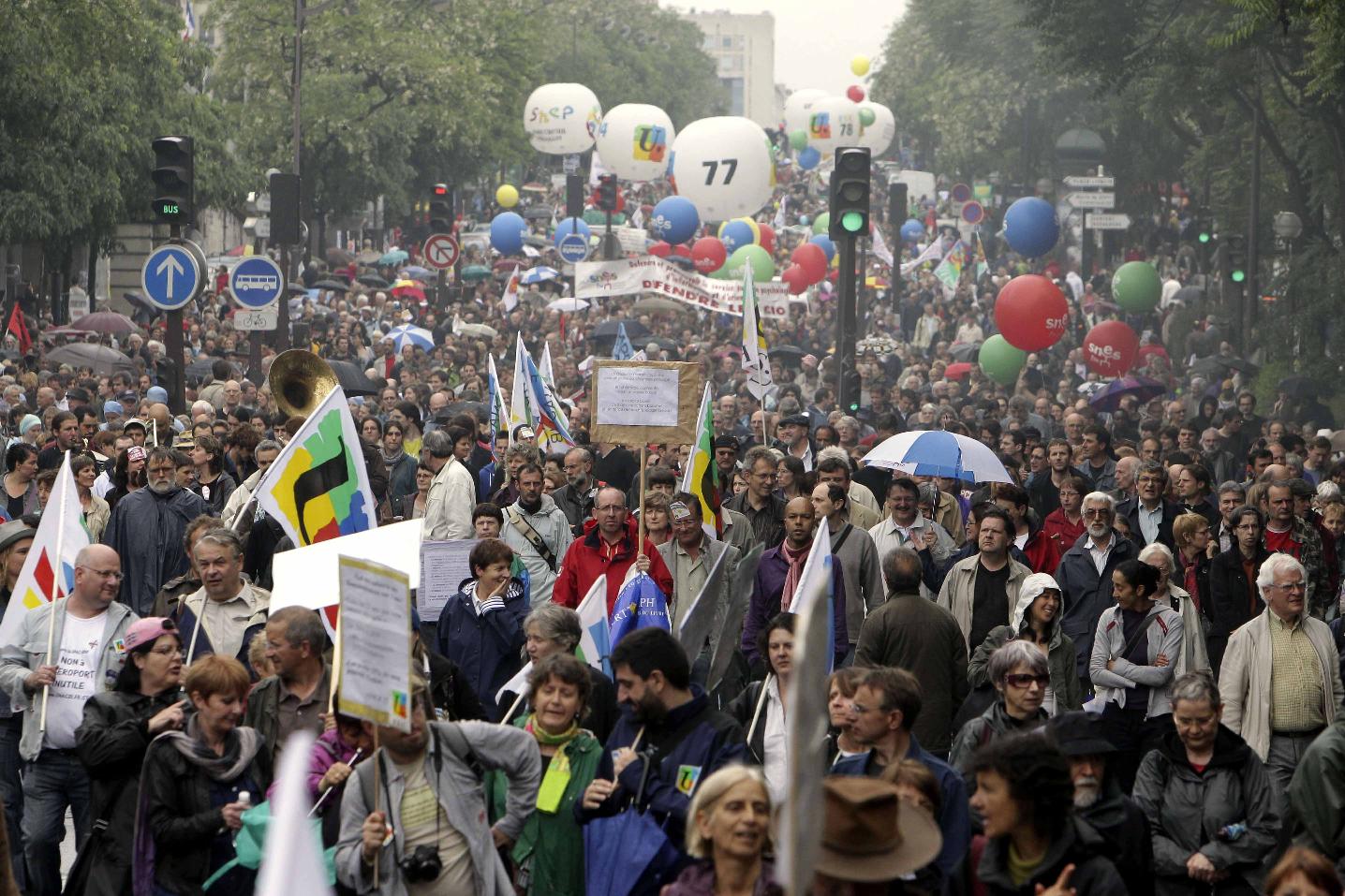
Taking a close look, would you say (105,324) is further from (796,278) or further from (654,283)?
(796,278)

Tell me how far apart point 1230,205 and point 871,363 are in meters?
8.22

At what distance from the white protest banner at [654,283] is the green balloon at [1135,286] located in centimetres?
947

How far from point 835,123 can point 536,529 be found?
1997 inches

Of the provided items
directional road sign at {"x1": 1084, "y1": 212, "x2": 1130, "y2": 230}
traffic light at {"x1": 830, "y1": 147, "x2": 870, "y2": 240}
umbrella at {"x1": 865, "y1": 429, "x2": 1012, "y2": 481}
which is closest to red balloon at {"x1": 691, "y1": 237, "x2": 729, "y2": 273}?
directional road sign at {"x1": 1084, "y1": 212, "x2": 1130, "y2": 230}

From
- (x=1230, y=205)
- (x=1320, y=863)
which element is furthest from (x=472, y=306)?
(x=1320, y=863)

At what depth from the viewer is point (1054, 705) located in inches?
352

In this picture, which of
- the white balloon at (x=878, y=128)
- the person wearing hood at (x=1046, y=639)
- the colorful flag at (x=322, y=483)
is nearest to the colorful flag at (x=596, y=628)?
the colorful flag at (x=322, y=483)

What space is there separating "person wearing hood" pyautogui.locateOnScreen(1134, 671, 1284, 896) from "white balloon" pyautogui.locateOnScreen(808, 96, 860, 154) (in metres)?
54.6

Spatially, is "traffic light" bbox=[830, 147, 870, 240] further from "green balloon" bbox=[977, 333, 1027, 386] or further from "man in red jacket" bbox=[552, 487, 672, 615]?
"green balloon" bbox=[977, 333, 1027, 386]

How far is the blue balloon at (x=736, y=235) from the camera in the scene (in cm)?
4841

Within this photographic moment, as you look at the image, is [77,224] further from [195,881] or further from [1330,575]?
[195,881]

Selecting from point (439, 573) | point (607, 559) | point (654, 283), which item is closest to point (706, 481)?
point (607, 559)

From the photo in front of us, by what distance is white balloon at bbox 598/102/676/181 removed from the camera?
4847 centimetres

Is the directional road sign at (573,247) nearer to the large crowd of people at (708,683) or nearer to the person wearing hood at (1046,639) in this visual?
the large crowd of people at (708,683)
